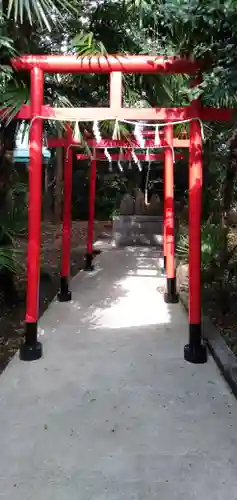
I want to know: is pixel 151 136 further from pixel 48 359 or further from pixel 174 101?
pixel 48 359

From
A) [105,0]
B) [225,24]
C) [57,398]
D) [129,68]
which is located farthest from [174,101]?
[57,398]

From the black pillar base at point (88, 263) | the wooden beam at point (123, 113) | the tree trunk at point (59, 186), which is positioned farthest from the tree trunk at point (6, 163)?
the tree trunk at point (59, 186)

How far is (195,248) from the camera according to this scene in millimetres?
4051

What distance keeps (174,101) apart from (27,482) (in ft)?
15.0

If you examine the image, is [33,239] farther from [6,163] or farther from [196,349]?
[196,349]

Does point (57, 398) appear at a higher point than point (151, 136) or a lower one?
lower

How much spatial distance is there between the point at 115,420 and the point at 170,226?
393cm

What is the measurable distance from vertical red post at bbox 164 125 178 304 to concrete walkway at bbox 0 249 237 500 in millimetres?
1058

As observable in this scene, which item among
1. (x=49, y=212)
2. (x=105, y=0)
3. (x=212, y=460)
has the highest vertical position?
(x=105, y=0)

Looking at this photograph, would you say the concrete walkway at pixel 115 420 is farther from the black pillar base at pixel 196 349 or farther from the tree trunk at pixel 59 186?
the tree trunk at pixel 59 186

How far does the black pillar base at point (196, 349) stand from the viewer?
4004 mm

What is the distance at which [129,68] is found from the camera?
3773mm

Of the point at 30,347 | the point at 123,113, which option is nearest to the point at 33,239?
the point at 30,347

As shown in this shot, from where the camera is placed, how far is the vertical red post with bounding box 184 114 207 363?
4.02 m
